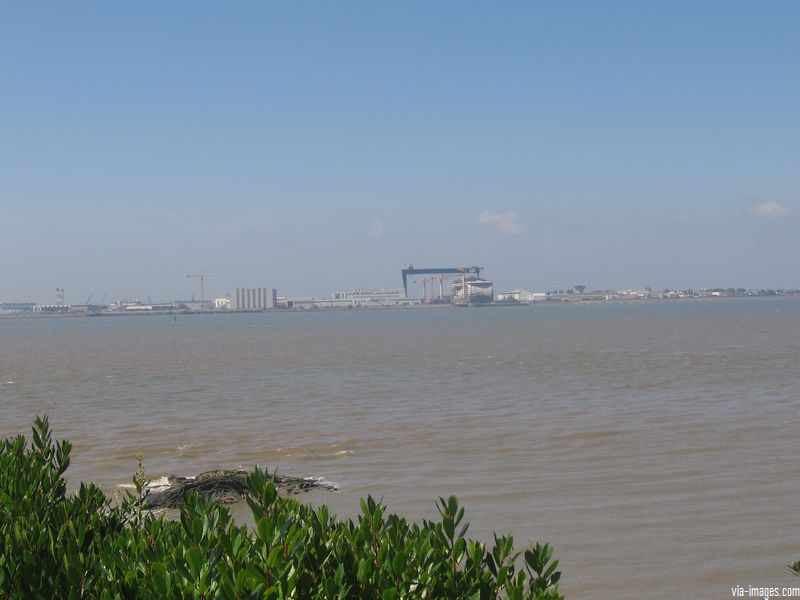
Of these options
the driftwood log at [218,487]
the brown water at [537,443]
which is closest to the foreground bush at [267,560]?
the brown water at [537,443]

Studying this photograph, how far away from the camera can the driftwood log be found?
9227 mm

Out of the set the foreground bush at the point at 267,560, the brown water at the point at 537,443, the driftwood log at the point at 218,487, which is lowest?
the brown water at the point at 537,443

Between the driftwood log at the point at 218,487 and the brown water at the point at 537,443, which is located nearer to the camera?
the brown water at the point at 537,443

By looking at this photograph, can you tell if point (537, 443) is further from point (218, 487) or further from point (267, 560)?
point (267, 560)

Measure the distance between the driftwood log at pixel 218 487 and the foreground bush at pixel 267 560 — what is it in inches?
223

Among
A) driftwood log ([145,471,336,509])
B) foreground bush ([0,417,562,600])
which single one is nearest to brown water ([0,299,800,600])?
driftwood log ([145,471,336,509])

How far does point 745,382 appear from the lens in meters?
21.7

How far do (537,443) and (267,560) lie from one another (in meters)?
10.7

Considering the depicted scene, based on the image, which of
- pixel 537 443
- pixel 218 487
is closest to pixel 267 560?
pixel 218 487

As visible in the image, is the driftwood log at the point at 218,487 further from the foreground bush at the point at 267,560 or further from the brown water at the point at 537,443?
the foreground bush at the point at 267,560

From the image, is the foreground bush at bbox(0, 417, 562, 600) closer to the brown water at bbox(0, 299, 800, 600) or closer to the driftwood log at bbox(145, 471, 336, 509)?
the brown water at bbox(0, 299, 800, 600)

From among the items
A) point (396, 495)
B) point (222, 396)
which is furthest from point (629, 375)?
point (396, 495)

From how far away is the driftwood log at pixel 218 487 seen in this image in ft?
30.3

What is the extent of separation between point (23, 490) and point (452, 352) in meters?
36.3
